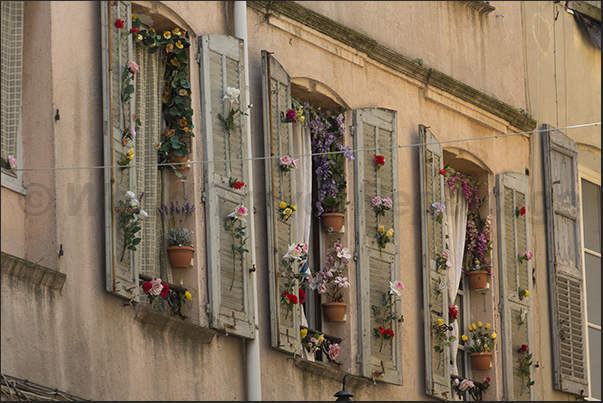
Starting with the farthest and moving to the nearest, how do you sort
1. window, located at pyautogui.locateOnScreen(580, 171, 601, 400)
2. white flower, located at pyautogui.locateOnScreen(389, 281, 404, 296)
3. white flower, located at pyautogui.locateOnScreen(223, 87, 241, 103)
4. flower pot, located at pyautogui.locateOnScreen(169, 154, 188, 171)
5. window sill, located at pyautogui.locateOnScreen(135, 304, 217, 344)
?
window, located at pyautogui.locateOnScreen(580, 171, 601, 400) → white flower, located at pyautogui.locateOnScreen(389, 281, 404, 296) → white flower, located at pyautogui.locateOnScreen(223, 87, 241, 103) → flower pot, located at pyautogui.locateOnScreen(169, 154, 188, 171) → window sill, located at pyautogui.locateOnScreen(135, 304, 217, 344)

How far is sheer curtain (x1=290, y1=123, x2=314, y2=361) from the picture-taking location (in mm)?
10086

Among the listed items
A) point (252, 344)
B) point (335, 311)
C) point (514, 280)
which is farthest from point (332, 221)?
point (514, 280)

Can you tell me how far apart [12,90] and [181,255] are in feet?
5.59

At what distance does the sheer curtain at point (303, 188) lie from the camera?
33.1 ft

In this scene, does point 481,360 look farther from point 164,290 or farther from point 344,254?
point 164,290

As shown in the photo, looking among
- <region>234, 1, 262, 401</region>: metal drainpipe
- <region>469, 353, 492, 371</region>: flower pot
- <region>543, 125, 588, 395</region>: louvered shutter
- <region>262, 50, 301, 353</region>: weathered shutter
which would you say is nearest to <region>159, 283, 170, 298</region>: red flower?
<region>234, 1, 262, 401</region>: metal drainpipe

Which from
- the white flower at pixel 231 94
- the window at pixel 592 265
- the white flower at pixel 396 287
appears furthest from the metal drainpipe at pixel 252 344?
the window at pixel 592 265

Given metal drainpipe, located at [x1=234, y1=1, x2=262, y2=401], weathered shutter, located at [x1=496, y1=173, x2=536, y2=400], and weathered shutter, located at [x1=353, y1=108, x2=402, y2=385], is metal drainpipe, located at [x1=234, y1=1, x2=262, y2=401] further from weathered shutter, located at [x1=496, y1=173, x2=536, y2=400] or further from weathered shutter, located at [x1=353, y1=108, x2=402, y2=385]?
weathered shutter, located at [x1=496, y1=173, x2=536, y2=400]

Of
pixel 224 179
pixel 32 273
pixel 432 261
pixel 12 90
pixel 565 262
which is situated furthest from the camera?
pixel 565 262

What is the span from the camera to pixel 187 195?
9.04 m

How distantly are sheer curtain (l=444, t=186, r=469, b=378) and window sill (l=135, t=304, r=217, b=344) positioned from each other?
11.9 ft

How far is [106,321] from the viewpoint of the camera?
26.1 ft

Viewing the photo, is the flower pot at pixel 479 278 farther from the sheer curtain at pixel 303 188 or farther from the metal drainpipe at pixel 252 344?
the metal drainpipe at pixel 252 344

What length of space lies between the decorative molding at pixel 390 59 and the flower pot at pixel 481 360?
2.49 m
